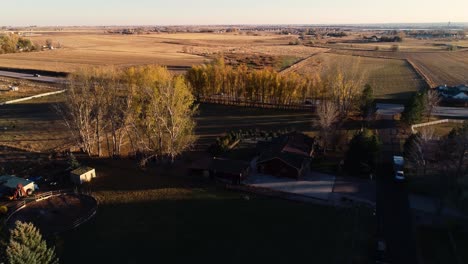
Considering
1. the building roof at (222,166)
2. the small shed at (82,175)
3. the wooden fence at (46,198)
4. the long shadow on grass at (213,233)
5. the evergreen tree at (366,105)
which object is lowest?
the long shadow on grass at (213,233)

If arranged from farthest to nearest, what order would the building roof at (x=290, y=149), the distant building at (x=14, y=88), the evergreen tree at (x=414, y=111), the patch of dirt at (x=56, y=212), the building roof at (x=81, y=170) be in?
the distant building at (x=14, y=88) → the evergreen tree at (x=414, y=111) → the building roof at (x=290, y=149) → the building roof at (x=81, y=170) → the patch of dirt at (x=56, y=212)

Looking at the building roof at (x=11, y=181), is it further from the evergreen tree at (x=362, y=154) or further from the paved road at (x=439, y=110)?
the paved road at (x=439, y=110)

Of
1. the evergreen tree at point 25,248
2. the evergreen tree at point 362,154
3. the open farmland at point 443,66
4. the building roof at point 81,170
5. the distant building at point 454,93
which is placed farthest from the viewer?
the open farmland at point 443,66

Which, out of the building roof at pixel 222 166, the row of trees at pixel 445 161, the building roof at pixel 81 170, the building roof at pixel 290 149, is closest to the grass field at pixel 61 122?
the building roof at pixel 222 166

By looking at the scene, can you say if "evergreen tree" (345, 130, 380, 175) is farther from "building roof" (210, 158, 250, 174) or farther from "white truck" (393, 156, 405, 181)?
"building roof" (210, 158, 250, 174)

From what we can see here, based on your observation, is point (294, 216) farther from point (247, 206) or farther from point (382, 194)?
point (382, 194)

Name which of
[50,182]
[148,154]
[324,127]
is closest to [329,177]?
[324,127]
